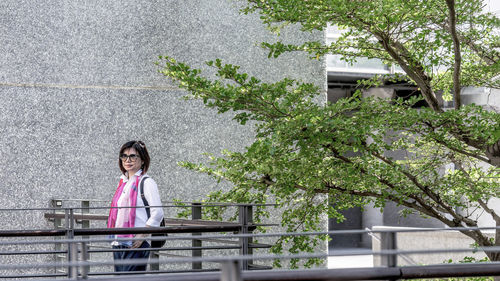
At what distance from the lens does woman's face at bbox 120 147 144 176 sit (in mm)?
5836

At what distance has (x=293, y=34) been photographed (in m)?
10.7

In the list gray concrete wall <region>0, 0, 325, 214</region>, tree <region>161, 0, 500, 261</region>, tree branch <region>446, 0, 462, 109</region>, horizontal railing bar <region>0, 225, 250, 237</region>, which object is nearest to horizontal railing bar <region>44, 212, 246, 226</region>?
horizontal railing bar <region>0, 225, 250, 237</region>

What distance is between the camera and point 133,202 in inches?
225

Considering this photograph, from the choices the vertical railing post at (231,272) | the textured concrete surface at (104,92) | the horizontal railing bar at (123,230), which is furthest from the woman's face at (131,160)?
the textured concrete surface at (104,92)

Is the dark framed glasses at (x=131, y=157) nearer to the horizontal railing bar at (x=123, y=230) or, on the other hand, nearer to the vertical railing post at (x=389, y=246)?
the horizontal railing bar at (x=123, y=230)

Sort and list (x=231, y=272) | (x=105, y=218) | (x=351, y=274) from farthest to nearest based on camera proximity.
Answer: (x=105, y=218), (x=351, y=274), (x=231, y=272)

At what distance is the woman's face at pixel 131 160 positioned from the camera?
584cm

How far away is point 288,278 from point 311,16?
15.6 ft

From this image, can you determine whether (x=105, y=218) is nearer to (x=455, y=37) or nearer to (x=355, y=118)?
(x=355, y=118)

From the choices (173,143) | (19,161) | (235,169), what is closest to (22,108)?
(19,161)

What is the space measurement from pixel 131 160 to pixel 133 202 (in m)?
0.37

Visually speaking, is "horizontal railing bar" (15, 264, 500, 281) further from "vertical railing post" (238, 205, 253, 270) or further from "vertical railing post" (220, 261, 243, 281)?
"vertical railing post" (238, 205, 253, 270)

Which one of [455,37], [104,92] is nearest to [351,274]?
[455,37]

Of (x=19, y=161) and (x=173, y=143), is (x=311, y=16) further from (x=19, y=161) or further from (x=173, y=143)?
(x=19, y=161)
